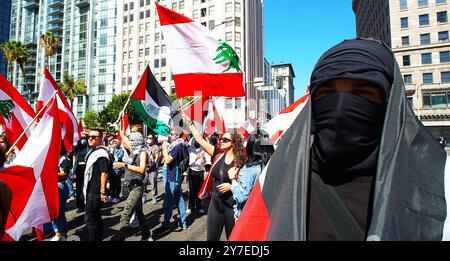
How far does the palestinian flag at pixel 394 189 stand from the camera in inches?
36.7

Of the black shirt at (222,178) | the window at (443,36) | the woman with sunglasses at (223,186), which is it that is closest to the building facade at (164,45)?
the window at (443,36)

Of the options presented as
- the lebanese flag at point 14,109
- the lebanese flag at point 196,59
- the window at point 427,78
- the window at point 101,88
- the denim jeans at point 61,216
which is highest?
the window at point 101,88

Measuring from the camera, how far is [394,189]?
0.96 metres

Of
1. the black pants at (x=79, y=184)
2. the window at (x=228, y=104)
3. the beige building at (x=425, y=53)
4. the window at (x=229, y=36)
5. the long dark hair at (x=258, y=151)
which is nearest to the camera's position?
the long dark hair at (x=258, y=151)

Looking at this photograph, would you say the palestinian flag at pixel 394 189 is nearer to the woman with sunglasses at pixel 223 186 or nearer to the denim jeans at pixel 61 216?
the woman with sunglasses at pixel 223 186

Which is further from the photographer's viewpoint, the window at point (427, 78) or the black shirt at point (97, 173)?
the window at point (427, 78)

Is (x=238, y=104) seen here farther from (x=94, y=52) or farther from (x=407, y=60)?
(x=94, y=52)

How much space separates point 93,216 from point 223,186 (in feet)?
7.82

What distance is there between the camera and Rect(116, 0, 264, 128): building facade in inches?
2025

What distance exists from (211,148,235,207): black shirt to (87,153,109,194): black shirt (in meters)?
1.98

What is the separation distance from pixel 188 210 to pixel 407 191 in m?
7.61

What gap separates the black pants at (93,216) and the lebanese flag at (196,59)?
7.59 feet

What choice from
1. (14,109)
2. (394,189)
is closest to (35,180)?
(14,109)
